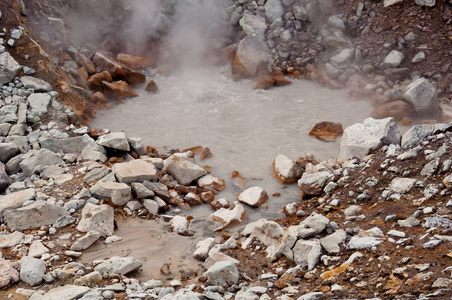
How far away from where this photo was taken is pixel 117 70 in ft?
32.7

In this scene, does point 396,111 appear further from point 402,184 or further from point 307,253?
point 307,253

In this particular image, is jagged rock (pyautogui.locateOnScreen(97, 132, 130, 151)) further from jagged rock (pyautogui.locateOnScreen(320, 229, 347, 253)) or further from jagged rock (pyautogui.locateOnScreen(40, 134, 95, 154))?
jagged rock (pyautogui.locateOnScreen(320, 229, 347, 253))

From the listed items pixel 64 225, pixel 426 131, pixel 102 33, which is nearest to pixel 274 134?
pixel 426 131

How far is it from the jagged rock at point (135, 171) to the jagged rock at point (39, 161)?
38.7 inches

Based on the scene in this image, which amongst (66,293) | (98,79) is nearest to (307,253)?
(66,293)

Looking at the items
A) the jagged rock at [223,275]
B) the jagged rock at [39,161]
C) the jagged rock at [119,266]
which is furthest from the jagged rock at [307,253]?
the jagged rock at [39,161]

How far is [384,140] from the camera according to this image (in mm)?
6465

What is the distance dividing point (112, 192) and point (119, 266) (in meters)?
1.58

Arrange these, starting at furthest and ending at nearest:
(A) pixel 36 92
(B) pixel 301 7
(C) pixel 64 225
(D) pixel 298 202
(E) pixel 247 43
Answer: (B) pixel 301 7
(E) pixel 247 43
(A) pixel 36 92
(D) pixel 298 202
(C) pixel 64 225

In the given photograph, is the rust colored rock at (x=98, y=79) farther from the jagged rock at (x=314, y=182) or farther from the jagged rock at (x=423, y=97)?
the jagged rock at (x=423, y=97)

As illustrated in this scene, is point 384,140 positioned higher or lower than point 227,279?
higher

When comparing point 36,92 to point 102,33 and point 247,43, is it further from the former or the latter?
point 247,43

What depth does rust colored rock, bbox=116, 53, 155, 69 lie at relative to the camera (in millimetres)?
10820

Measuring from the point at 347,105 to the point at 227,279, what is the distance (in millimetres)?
6100
